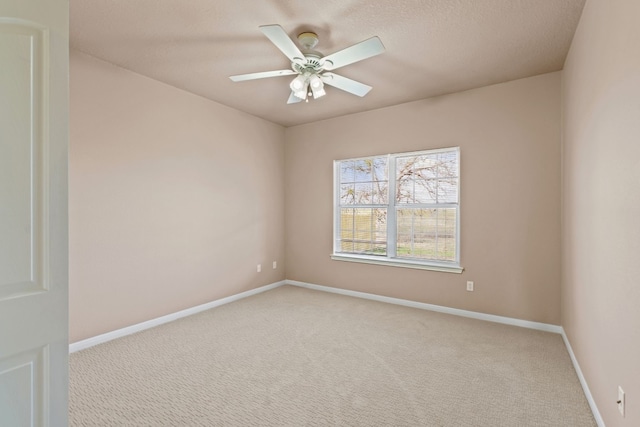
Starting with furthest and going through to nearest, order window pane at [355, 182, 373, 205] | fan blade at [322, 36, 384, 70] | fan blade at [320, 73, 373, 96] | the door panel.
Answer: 1. window pane at [355, 182, 373, 205]
2. fan blade at [320, 73, 373, 96]
3. fan blade at [322, 36, 384, 70]
4. the door panel

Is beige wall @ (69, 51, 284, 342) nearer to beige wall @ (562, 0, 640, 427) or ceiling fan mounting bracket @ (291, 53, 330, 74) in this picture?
ceiling fan mounting bracket @ (291, 53, 330, 74)

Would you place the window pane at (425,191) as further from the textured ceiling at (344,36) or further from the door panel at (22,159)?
the door panel at (22,159)

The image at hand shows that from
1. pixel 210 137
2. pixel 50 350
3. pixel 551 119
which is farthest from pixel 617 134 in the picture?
pixel 210 137

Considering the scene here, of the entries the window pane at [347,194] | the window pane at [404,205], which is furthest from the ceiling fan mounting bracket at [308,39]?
the window pane at [347,194]

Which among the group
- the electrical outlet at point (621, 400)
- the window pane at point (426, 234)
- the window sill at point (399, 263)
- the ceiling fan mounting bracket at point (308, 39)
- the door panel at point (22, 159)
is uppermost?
the ceiling fan mounting bracket at point (308, 39)

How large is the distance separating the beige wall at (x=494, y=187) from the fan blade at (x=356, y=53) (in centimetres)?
194

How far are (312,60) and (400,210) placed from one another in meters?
2.41

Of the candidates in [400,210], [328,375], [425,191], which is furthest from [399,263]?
[328,375]

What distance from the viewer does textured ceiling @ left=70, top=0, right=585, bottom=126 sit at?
221 cm

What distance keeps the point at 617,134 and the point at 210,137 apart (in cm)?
380

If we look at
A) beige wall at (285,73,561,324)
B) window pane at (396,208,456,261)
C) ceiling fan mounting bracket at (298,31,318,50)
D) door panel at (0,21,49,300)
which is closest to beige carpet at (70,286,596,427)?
beige wall at (285,73,561,324)

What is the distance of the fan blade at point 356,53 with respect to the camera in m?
2.12

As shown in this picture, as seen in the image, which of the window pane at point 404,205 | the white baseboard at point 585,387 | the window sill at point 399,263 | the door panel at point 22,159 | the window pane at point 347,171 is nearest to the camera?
the door panel at point 22,159

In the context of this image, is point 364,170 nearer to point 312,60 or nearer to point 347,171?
point 347,171
